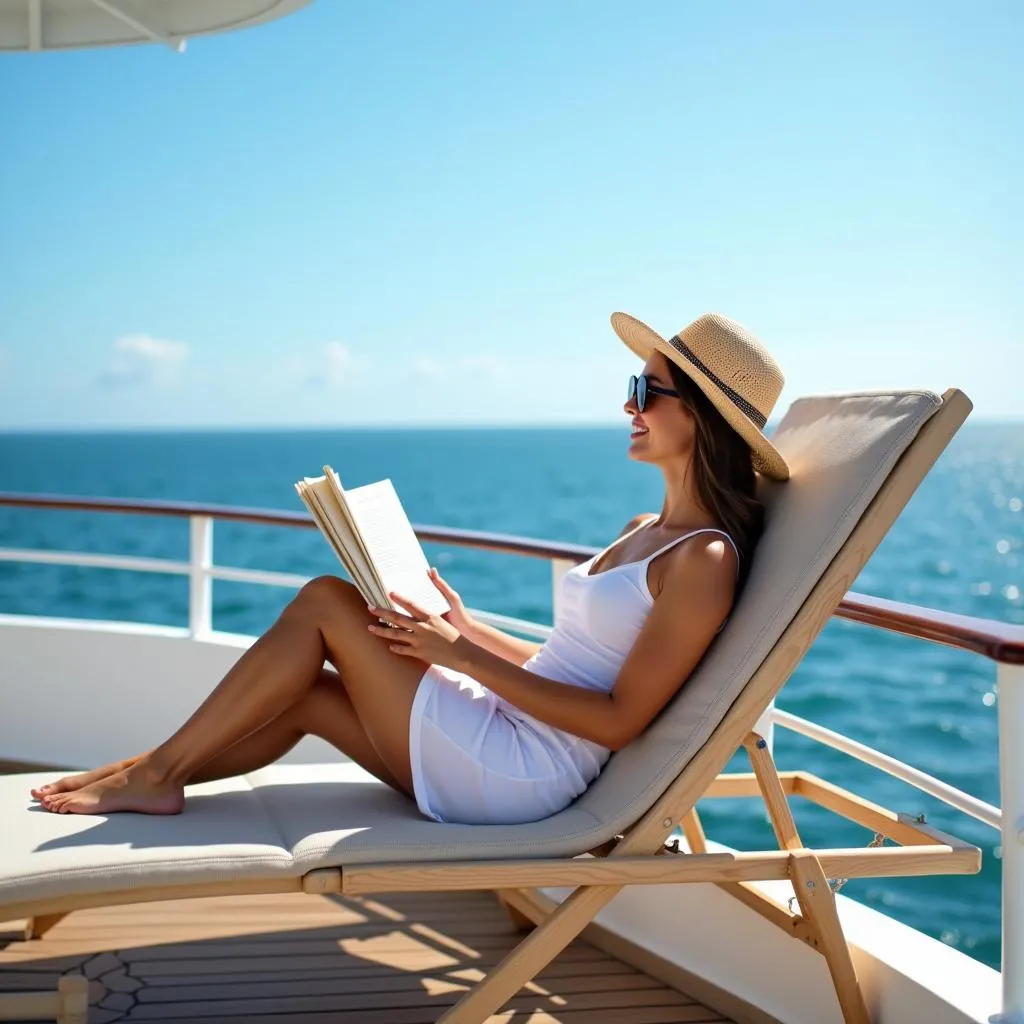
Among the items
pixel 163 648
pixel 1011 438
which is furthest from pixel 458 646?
pixel 1011 438

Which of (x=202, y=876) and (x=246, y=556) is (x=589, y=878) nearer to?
(x=202, y=876)

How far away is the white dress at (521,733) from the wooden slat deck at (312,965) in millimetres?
576

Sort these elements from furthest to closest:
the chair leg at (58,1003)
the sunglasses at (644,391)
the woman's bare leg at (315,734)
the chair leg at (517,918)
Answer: the chair leg at (517,918), the woman's bare leg at (315,734), the sunglasses at (644,391), the chair leg at (58,1003)

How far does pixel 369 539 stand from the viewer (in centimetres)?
232

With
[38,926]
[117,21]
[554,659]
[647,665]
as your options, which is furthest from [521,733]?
[117,21]

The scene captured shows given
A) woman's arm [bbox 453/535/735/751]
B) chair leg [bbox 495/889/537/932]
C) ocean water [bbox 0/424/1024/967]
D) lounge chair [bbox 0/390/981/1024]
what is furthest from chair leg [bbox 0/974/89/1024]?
ocean water [bbox 0/424/1024/967]

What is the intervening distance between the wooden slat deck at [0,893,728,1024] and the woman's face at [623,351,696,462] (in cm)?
113

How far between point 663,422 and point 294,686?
84 cm

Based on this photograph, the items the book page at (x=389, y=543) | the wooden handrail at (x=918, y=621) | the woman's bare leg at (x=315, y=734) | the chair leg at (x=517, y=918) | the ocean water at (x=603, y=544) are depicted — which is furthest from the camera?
the ocean water at (x=603, y=544)

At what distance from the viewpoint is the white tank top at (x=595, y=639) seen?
2350 millimetres

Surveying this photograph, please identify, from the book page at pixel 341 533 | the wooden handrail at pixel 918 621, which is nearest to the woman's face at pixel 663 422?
the wooden handrail at pixel 918 621

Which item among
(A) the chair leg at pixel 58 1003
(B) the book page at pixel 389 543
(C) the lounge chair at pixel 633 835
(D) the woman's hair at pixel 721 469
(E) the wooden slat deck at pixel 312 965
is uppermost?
(D) the woman's hair at pixel 721 469

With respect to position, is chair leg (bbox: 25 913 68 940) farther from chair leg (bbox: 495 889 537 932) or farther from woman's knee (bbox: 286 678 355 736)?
chair leg (bbox: 495 889 537 932)

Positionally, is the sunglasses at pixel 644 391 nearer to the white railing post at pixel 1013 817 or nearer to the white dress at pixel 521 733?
the white dress at pixel 521 733
